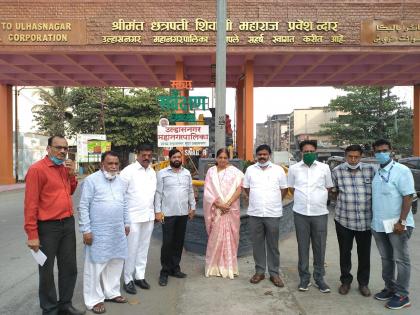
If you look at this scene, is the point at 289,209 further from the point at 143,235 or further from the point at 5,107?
the point at 5,107

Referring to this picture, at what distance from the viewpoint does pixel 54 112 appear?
34.6 meters

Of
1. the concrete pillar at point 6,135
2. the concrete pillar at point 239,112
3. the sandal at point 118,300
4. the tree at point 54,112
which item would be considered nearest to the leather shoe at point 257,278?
the sandal at point 118,300

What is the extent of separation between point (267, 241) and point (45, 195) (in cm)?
271

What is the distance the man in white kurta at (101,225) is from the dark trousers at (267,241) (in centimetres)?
168

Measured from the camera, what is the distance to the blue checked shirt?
471 cm

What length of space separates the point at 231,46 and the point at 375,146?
10.0m

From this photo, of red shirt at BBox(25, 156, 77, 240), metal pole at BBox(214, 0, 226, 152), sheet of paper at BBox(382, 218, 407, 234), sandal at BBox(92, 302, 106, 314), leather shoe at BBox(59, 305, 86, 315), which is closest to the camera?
red shirt at BBox(25, 156, 77, 240)

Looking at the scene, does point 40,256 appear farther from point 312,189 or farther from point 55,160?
point 312,189

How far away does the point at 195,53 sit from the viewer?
46.6ft

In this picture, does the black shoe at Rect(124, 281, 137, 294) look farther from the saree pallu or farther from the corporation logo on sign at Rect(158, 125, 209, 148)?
the corporation logo on sign at Rect(158, 125, 209, 148)

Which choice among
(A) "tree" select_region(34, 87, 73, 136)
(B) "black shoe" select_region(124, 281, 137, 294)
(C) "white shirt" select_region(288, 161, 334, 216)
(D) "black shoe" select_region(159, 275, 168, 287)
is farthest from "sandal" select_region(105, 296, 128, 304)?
(A) "tree" select_region(34, 87, 73, 136)

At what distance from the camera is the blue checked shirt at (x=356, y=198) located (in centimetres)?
471

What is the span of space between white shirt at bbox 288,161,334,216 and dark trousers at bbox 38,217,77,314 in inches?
102

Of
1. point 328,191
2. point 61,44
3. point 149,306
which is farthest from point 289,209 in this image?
point 61,44
